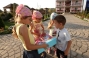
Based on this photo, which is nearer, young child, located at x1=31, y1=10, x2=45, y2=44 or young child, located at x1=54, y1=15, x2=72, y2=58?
young child, located at x1=54, y1=15, x2=72, y2=58

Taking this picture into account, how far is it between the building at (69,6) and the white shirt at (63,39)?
40.9 metres

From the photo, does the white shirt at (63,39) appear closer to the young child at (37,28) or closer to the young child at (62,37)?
the young child at (62,37)

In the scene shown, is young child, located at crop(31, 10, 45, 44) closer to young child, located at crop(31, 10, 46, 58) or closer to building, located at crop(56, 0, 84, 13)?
young child, located at crop(31, 10, 46, 58)

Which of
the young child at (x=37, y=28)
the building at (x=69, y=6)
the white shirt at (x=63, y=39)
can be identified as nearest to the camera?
the white shirt at (x=63, y=39)

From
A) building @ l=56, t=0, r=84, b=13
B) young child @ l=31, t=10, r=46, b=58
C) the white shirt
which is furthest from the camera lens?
building @ l=56, t=0, r=84, b=13

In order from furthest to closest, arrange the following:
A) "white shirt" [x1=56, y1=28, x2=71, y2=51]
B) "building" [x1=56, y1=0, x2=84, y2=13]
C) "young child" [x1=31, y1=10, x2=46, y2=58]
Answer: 1. "building" [x1=56, y1=0, x2=84, y2=13]
2. "young child" [x1=31, y1=10, x2=46, y2=58]
3. "white shirt" [x1=56, y1=28, x2=71, y2=51]

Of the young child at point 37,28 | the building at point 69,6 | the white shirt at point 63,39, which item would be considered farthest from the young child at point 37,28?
the building at point 69,6

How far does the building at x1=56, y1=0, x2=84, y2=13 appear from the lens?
135 ft

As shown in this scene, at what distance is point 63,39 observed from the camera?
2311 millimetres

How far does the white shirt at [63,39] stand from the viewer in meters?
2.20

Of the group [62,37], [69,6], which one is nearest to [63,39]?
[62,37]

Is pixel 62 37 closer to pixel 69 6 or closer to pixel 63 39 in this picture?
pixel 63 39

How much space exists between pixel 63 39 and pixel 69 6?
4252cm

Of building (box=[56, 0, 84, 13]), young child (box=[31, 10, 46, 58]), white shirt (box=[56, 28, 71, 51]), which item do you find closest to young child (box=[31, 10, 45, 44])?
young child (box=[31, 10, 46, 58])
